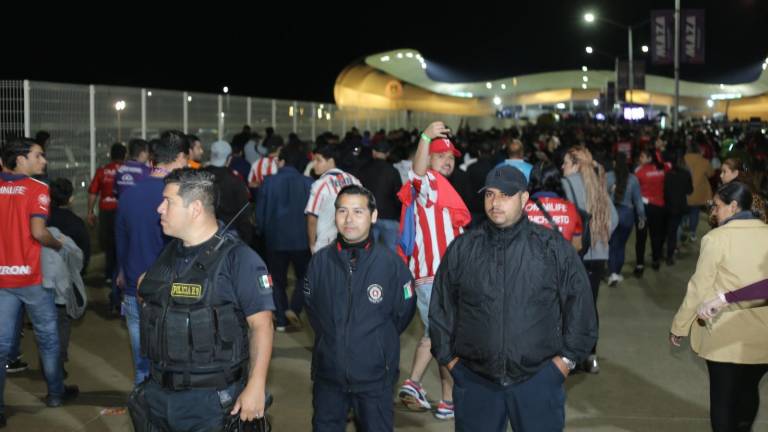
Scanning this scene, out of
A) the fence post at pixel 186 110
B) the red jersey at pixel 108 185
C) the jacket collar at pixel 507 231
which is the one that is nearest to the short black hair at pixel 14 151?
the jacket collar at pixel 507 231

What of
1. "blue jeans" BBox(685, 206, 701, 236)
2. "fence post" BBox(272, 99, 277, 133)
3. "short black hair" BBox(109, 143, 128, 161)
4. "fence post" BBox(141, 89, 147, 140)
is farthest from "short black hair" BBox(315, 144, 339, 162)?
"fence post" BBox(272, 99, 277, 133)

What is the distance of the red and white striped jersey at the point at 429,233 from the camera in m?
7.68

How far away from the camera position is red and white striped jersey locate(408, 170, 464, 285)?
25.2ft

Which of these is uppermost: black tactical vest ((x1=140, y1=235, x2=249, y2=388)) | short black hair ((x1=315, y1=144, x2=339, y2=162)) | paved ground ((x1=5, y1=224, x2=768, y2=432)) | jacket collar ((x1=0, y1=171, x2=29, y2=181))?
short black hair ((x1=315, y1=144, x2=339, y2=162))

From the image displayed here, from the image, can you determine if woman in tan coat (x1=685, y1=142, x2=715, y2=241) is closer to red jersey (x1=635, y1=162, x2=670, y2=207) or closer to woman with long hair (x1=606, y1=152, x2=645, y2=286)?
red jersey (x1=635, y1=162, x2=670, y2=207)

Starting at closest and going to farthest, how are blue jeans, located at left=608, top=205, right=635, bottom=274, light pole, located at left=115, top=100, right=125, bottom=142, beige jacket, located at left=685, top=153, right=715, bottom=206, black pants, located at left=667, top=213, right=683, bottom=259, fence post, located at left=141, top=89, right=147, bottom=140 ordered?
blue jeans, located at left=608, top=205, right=635, bottom=274 → black pants, located at left=667, top=213, right=683, bottom=259 → light pole, located at left=115, top=100, right=125, bottom=142 → beige jacket, located at left=685, top=153, right=715, bottom=206 → fence post, located at left=141, top=89, right=147, bottom=140

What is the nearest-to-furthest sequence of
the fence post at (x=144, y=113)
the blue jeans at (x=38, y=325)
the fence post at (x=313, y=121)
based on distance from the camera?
the blue jeans at (x=38, y=325), the fence post at (x=144, y=113), the fence post at (x=313, y=121)

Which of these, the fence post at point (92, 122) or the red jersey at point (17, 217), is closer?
the red jersey at point (17, 217)

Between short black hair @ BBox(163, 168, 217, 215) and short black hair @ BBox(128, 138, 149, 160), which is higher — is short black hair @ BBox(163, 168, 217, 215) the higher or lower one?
the lower one

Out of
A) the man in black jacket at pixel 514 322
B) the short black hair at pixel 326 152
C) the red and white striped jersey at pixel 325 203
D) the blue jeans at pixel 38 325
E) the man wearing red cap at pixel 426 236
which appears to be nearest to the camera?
the man in black jacket at pixel 514 322

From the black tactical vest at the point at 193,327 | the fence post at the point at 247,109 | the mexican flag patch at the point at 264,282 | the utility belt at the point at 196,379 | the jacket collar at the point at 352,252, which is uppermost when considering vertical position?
the fence post at the point at 247,109

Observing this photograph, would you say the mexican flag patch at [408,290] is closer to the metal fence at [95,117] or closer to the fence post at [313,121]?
the metal fence at [95,117]

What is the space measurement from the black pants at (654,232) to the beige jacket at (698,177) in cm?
177

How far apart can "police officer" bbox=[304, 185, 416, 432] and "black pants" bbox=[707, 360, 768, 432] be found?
6.22 feet
